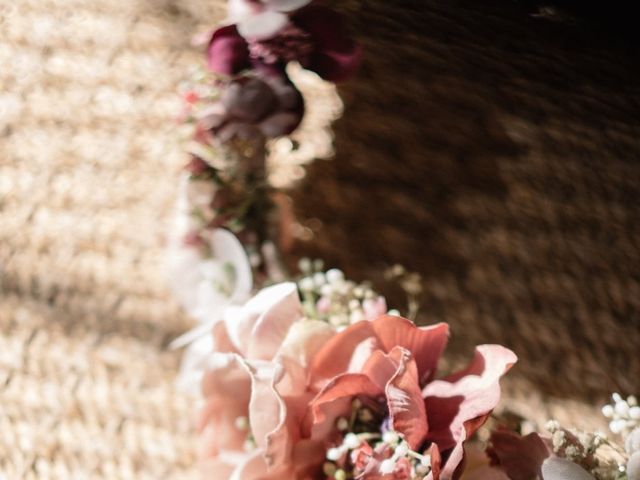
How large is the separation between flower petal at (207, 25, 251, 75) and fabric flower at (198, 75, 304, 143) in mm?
12

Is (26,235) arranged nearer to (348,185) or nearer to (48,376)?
(48,376)

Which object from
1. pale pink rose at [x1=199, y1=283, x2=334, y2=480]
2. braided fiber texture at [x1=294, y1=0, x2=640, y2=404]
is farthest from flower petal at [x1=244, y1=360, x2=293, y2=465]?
braided fiber texture at [x1=294, y1=0, x2=640, y2=404]

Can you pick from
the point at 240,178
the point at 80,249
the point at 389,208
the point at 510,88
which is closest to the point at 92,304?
the point at 80,249

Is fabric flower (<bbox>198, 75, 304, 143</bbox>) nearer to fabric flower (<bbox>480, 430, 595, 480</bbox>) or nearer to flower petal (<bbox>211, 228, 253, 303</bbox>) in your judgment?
flower petal (<bbox>211, 228, 253, 303</bbox>)

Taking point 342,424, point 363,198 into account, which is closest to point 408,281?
point 363,198

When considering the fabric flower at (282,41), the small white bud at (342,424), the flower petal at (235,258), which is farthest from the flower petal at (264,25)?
the small white bud at (342,424)

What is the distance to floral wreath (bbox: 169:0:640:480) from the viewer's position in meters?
0.47

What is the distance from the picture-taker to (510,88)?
0.63m

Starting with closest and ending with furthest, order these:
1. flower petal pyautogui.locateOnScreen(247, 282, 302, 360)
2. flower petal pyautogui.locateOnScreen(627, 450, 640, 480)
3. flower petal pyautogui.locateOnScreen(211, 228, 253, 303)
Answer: flower petal pyautogui.locateOnScreen(627, 450, 640, 480) → flower petal pyautogui.locateOnScreen(247, 282, 302, 360) → flower petal pyautogui.locateOnScreen(211, 228, 253, 303)

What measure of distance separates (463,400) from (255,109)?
10.2 inches

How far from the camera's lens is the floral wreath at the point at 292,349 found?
18.4 inches

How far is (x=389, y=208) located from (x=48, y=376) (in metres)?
0.32

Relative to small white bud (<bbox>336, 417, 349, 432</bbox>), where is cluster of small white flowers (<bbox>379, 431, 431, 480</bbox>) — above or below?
above

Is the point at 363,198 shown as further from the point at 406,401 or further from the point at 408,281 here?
the point at 406,401
